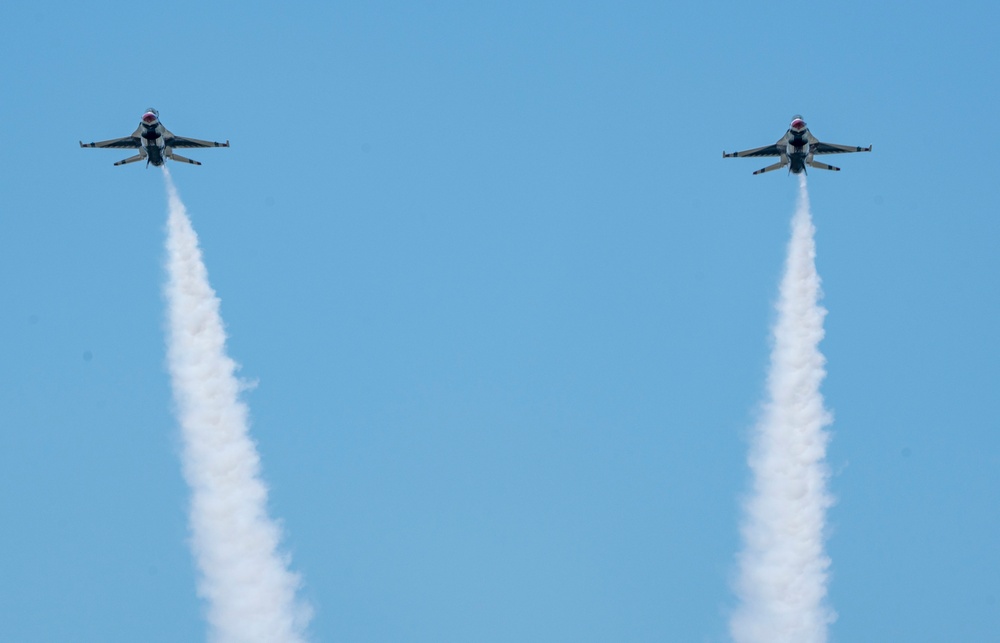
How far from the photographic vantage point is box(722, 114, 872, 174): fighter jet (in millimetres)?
161125

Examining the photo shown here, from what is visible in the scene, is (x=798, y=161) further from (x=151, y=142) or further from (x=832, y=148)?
(x=151, y=142)

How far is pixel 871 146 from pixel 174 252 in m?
41.8

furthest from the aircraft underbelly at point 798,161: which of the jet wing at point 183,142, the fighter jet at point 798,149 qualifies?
the jet wing at point 183,142

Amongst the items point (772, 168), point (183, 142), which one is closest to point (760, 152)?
point (772, 168)

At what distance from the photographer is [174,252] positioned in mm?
167000

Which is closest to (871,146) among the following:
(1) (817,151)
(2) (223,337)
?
(1) (817,151)

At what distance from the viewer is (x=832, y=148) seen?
162875mm

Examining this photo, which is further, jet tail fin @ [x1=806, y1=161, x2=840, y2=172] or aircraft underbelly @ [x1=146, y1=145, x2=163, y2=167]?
jet tail fin @ [x1=806, y1=161, x2=840, y2=172]

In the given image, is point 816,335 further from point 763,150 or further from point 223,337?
point 223,337

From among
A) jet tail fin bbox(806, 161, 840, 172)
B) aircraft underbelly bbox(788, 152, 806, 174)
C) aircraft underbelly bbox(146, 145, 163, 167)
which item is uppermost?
jet tail fin bbox(806, 161, 840, 172)

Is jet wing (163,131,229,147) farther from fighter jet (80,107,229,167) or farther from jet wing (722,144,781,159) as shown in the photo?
jet wing (722,144,781,159)

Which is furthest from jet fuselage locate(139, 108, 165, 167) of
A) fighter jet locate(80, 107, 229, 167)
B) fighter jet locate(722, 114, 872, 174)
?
fighter jet locate(722, 114, 872, 174)

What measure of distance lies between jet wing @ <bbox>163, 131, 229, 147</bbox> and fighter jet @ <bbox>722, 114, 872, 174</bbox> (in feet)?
98.9

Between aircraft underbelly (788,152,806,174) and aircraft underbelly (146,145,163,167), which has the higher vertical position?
aircraft underbelly (788,152,806,174)
